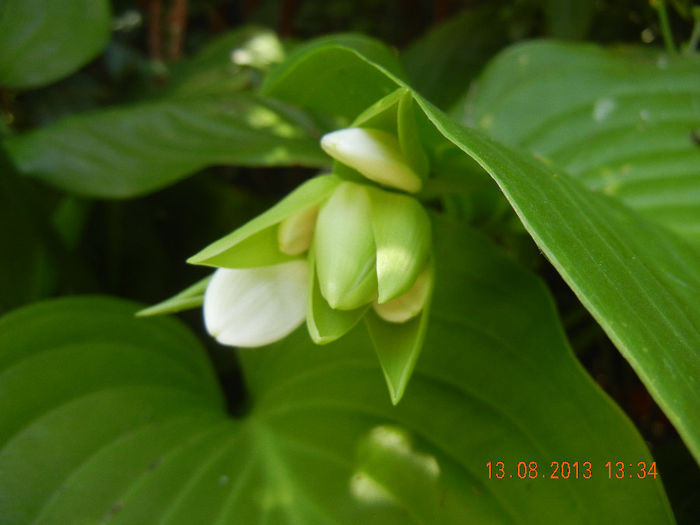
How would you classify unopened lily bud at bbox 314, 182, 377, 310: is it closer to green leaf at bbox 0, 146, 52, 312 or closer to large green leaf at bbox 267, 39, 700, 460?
large green leaf at bbox 267, 39, 700, 460

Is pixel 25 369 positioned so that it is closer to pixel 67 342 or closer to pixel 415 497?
pixel 67 342

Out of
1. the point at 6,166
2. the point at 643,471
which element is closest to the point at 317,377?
the point at 643,471

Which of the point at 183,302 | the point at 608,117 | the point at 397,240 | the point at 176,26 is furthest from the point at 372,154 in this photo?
the point at 176,26

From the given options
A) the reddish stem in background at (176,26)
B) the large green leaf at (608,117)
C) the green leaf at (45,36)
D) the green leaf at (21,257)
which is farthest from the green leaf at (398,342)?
the reddish stem in background at (176,26)

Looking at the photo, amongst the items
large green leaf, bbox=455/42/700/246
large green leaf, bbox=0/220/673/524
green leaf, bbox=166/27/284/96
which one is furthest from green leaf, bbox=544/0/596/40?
large green leaf, bbox=0/220/673/524

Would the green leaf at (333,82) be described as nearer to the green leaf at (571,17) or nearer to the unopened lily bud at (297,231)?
the unopened lily bud at (297,231)

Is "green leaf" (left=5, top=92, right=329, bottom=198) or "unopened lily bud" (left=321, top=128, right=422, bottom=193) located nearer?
"unopened lily bud" (left=321, top=128, right=422, bottom=193)
